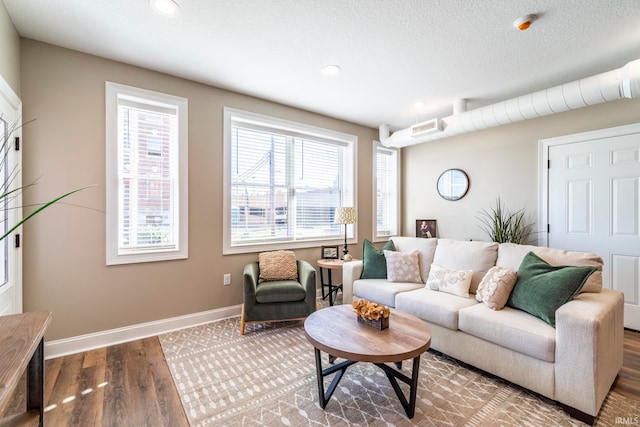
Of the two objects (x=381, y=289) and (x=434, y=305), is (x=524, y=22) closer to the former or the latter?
(x=434, y=305)

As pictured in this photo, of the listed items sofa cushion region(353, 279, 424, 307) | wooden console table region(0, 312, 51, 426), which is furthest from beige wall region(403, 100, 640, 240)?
wooden console table region(0, 312, 51, 426)

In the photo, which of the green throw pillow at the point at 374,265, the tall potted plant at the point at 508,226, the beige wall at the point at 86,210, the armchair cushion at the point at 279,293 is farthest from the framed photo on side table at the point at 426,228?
the beige wall at the point at 86,210

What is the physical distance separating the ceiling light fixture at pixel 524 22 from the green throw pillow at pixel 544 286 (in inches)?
70.6

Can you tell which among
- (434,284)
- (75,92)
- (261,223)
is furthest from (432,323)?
(75,92)

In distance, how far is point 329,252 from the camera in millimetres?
4012

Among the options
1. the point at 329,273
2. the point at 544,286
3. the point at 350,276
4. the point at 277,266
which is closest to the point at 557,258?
the point at 544,286

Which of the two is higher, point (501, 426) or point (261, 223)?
point (261, 223)

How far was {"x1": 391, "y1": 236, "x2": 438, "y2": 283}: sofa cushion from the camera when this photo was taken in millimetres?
3216

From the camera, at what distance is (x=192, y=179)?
123 inches

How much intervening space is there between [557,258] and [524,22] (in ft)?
6.07

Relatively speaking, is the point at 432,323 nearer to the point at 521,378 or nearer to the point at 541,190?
the point at 521,378

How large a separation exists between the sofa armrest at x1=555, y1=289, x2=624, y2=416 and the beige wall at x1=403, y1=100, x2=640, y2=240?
2089 millimetres

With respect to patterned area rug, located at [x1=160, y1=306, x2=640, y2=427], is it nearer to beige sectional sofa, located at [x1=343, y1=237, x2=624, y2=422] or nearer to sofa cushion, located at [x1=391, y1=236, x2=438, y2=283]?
beige sectional sofa, located at [x1=343, y1=237, x2=624, y2=422]

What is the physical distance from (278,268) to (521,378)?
7.82 ft
